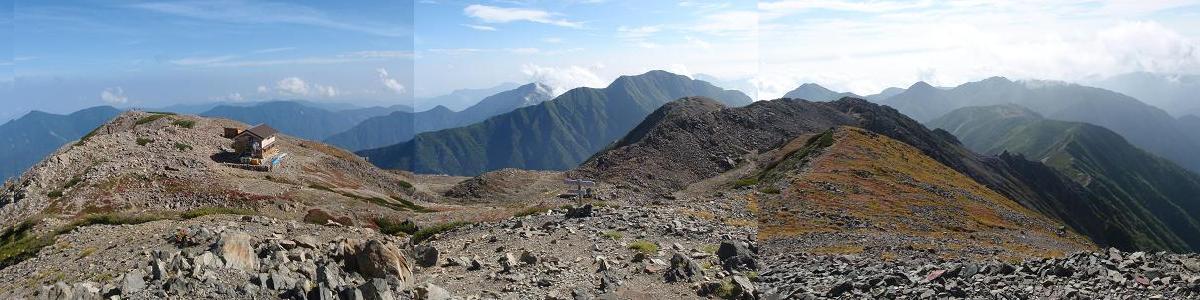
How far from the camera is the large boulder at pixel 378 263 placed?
1823 cm

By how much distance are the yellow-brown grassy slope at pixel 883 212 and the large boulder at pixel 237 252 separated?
825 inches

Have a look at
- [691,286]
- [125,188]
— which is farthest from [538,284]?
[125,188]

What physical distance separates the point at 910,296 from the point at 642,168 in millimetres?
69381

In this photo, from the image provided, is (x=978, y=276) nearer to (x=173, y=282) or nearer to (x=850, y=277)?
(x=850, y=277)

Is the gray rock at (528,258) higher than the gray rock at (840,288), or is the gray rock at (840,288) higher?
the gray rock at (840,288)

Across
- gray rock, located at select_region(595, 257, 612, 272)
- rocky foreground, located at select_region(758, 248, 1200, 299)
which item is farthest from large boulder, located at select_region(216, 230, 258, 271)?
rocky foreground, located at select_region(758, 248, 1200, 299)

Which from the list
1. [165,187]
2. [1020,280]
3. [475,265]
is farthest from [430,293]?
[165,187]

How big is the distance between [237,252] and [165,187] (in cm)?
4079

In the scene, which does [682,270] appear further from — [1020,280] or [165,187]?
[165,187]

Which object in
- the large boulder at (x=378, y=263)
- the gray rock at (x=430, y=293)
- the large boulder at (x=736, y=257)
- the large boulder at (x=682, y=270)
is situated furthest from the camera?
the large boulder at (x=736, y=257)

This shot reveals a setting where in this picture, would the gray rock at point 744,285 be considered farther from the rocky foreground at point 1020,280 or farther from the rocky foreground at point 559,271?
the rocky foreground at point 1020,280

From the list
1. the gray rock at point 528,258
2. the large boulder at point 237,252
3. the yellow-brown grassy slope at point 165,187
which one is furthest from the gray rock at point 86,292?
the yellow-brown grassy slope at point 165,187

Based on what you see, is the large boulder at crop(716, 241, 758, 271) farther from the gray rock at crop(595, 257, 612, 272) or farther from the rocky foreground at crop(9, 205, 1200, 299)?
the gray rock at crop(595, 257, 612, 272)

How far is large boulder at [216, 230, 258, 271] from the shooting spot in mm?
17578
